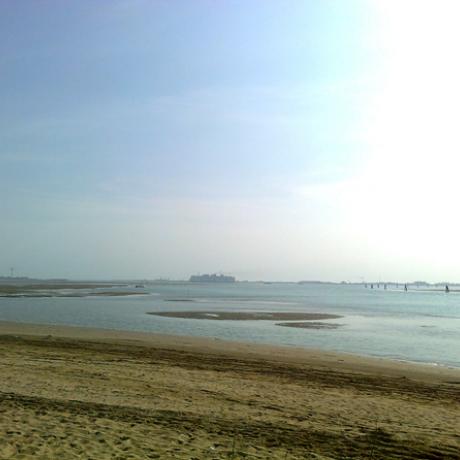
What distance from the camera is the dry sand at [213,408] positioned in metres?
8.73

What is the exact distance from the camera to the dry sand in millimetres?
8734

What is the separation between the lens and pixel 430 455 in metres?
8.93

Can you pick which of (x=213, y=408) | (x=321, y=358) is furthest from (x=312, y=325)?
(x=213, y=408)

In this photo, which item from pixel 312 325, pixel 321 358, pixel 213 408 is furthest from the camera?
pixel 312 325

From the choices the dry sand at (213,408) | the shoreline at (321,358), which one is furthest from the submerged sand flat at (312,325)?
the dry sand at (213,408)

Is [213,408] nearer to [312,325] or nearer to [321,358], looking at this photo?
[321,358]

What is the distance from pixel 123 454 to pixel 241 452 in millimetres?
1976

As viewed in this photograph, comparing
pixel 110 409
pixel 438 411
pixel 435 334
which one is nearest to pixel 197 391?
pixel 110 409

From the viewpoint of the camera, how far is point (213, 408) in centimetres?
1188

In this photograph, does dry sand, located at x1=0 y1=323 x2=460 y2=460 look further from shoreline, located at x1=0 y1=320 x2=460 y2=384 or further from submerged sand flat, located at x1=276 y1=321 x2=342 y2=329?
submerged sand flat, located at x1=276 y1=321 x2=342 y2=329

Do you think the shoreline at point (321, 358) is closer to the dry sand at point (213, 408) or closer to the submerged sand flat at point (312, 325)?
the dry sand at point (213, 408)

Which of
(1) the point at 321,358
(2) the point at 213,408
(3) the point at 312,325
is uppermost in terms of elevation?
(2) the point at 213,408

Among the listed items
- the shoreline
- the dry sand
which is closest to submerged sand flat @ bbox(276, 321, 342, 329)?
the shoreline

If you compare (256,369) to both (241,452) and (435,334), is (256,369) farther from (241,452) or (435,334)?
(435,334)
